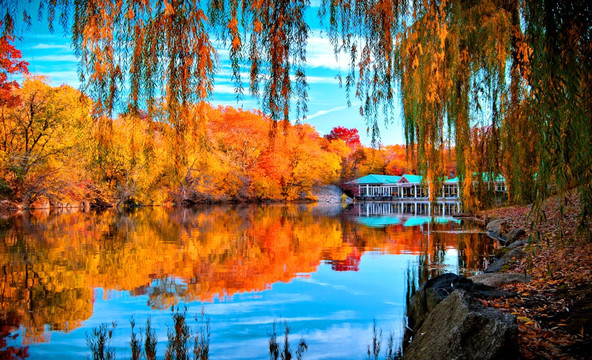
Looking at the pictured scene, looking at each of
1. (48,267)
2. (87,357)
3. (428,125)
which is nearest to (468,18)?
(428,125)

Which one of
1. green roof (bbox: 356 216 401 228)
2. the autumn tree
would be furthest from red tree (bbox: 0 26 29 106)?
green roof (bbox: 356 216 401 228)

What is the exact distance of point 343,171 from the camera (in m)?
58.3

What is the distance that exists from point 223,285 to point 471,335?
230 inches

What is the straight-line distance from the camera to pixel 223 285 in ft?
26.9

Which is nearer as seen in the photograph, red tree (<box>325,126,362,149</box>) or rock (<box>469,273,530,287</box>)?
rock (<box>469,273,530,287</box>)

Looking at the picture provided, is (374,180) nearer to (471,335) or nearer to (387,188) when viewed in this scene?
(387,188)

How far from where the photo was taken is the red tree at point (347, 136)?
6112 cm

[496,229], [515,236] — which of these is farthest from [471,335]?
[496,229]

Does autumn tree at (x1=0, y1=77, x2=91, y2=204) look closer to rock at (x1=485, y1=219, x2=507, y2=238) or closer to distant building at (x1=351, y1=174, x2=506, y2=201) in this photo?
rock at (x1=485, y1=219, x2=507, y2=238)

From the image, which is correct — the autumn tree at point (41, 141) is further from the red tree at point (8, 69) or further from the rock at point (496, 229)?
the rock at point (496, 229)

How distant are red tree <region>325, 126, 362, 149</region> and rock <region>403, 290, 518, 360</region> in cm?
5789

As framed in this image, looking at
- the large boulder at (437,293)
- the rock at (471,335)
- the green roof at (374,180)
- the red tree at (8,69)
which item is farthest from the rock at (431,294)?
the green roof at (374,180)

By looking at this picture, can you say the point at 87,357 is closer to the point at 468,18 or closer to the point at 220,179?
the point at 468,18

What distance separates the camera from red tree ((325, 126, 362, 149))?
6112 cm
